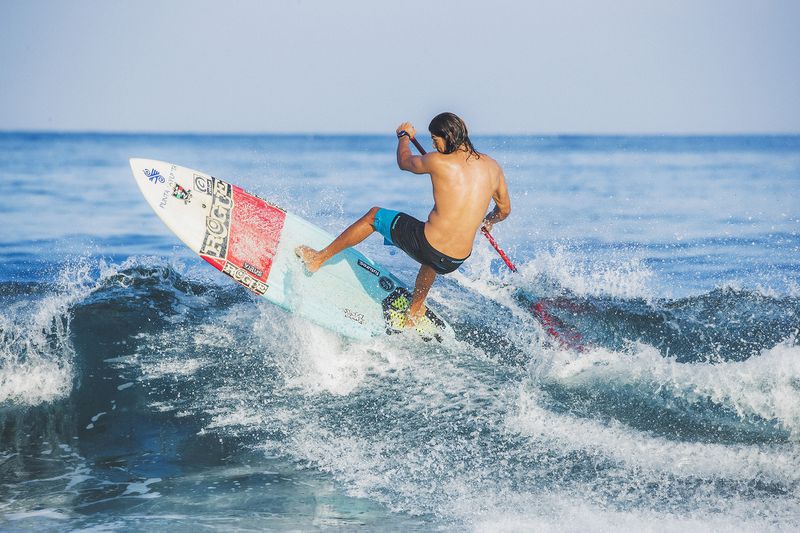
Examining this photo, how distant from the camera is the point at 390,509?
4484 millimetres

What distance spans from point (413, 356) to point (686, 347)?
2.79m

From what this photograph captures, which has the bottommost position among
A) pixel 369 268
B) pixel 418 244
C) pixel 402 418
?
pixel 402 418

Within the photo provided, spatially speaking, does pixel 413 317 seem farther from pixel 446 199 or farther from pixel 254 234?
pixel 254 234

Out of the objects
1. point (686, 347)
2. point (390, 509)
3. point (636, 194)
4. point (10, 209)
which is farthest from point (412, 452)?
point (636, 194)

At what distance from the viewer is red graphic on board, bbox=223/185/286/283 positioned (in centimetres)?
682

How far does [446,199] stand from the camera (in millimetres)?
5836

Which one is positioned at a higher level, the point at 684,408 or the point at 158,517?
the point at 684,408

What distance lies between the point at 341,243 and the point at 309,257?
460 millimetres

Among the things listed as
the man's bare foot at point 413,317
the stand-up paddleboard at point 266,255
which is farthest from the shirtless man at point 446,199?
the stand-up paddleboard at point 266,255

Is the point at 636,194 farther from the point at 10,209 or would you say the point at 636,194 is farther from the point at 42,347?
the point at 42,347

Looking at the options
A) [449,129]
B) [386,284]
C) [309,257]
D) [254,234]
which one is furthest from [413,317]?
[449,129]

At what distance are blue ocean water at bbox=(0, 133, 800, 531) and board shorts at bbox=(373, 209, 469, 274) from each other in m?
0.94

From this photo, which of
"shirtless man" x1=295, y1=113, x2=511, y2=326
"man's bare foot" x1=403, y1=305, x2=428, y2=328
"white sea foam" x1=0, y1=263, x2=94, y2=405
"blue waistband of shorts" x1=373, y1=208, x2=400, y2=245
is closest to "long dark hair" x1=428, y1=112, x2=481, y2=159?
"shirtless man" x1=295, y1=113, x2=511, y2=326

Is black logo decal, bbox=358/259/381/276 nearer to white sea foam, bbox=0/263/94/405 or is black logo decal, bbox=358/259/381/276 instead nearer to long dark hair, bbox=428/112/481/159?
long dark hair, bbox=428/112/481/159
